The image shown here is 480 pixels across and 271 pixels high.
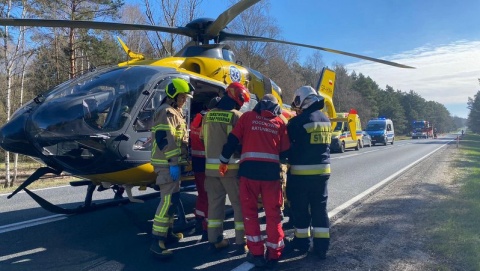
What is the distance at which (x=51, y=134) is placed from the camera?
4.68 meters

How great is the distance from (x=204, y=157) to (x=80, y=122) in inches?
68.4

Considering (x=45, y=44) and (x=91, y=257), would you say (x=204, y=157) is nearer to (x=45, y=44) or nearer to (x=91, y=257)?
(x=91, y=257)

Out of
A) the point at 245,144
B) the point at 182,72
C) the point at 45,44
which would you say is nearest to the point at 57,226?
the point at 182,72

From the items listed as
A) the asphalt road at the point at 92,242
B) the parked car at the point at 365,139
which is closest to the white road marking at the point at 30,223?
the asphalt road at the point at 92,242

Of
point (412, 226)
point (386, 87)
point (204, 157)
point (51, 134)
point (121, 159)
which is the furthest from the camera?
point (386, 87)

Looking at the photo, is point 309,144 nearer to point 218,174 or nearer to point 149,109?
point 218,174

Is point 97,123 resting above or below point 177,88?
below

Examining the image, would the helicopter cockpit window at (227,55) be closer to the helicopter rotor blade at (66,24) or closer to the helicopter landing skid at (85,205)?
the helicopter rotor blade at (66,24)

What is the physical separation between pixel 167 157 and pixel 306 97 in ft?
6.31

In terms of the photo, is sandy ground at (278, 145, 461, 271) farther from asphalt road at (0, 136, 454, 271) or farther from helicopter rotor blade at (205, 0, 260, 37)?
helicopter rotor blade at (205, 0, 260, 37)

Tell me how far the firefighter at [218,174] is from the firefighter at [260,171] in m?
0.22

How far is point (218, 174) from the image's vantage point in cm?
496

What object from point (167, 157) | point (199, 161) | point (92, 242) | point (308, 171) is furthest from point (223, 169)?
point (92, 242)

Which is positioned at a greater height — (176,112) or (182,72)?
(182,72)
